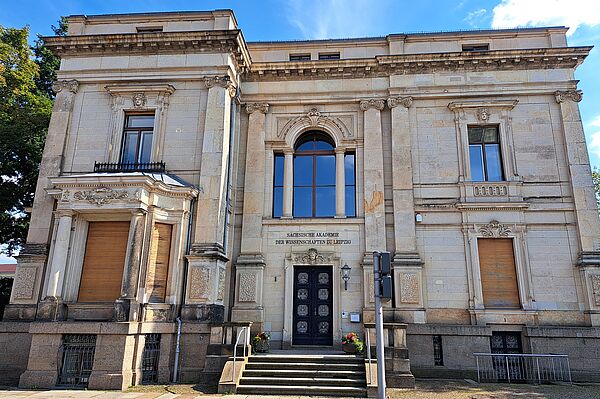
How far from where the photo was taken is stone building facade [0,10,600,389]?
46.1 ft

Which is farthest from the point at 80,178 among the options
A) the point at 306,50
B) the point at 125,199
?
the point at 306,50

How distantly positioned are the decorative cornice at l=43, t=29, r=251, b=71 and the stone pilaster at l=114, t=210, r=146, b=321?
6997 mm

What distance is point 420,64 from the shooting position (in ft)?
58.3

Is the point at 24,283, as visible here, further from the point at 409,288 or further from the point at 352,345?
the point at 409,288

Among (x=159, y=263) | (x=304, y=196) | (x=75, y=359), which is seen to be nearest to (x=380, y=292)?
(x=159, y=263)

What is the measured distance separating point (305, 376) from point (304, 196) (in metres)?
7.55

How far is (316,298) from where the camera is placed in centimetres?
1630

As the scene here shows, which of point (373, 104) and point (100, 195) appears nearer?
point (100, 195)

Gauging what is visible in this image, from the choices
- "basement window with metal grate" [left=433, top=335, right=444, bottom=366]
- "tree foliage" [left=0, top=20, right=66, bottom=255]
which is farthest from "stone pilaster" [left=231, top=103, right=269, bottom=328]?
"tree foliage" [left=0, top=20, right=66, bottom=255]

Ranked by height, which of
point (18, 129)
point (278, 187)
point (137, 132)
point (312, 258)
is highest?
point (18, 129)

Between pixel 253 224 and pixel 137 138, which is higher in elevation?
pixel 137 138

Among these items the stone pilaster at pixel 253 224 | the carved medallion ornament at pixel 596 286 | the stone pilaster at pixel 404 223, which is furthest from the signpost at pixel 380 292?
the carved medallion ornament at pixel 596 286

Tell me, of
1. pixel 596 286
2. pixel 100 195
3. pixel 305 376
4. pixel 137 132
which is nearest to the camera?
pixel 305 376

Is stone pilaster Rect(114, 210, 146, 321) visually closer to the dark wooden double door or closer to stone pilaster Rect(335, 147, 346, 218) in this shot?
the dark wooden double door
